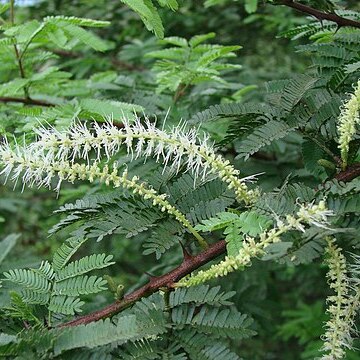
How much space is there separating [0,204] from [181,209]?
8.33 feet

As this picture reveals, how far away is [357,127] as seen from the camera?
1.57 meters

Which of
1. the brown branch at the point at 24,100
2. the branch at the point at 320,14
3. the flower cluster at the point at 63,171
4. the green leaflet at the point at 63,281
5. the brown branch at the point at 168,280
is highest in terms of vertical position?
the branch at the point at 320,14

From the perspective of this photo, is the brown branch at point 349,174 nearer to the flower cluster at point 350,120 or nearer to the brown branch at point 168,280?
the flower cluster at point 350,120

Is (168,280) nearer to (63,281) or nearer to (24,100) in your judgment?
(63,281)

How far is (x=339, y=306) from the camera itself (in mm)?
→ 1340

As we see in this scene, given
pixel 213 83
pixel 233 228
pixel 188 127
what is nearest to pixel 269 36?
pixel 213 83

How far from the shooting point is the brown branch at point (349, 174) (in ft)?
4.93

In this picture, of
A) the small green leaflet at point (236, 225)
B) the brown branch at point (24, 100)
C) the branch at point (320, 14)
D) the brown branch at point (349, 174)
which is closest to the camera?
the small green leaflet at point (236, 225)

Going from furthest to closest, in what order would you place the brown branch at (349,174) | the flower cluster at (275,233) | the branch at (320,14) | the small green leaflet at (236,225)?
1. the branch at (320,14)
2. the brown branch at (349,174)
3. the small green leaflet at (236,225)
4. the flower cluster at (275,233)

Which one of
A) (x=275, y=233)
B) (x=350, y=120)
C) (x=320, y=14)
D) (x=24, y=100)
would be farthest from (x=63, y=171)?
(x=24, y=100)

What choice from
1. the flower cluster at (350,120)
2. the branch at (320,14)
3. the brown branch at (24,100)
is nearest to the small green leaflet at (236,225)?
the flower cluster at (350,120)

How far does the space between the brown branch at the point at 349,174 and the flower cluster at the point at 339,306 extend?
0.68 feet

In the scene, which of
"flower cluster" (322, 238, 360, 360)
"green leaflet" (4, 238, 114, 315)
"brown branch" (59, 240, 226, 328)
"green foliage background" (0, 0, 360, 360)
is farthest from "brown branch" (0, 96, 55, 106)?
"flower cluster" (322, 238, 360, 360)

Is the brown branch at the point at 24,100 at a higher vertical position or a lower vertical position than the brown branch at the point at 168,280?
lower
